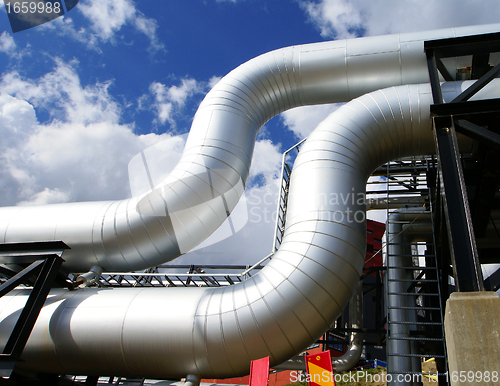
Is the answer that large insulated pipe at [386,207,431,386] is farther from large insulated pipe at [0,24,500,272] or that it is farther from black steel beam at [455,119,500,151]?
black steel beam at [455,119,500,151]

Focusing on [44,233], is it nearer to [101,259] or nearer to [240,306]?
[101,259]

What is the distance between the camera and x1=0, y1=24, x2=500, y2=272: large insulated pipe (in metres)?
7.93

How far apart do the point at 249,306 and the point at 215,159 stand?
11.6 ft

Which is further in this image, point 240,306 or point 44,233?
point 44,233

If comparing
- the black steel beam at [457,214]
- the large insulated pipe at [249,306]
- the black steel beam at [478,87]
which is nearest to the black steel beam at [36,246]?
the large insulated pipe at [249,306]

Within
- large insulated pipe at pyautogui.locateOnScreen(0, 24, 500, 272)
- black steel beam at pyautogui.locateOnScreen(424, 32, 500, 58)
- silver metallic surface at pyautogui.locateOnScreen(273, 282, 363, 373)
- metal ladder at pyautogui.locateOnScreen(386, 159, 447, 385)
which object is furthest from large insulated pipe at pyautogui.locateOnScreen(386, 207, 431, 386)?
black steel beam at pyautogui.locateOnScreen(424, 32, 500, 58)

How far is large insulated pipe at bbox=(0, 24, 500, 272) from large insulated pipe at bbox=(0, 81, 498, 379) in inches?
49.0

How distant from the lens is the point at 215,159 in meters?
8.36

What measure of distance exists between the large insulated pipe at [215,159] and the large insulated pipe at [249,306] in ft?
4.09

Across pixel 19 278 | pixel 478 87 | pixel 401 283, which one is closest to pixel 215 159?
pixel 19 278

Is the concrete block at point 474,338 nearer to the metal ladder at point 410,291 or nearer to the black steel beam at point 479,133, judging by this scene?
the black steel beam at point 479,133

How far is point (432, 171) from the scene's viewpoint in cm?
855

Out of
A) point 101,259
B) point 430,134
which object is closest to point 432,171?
Answer: point 430,134

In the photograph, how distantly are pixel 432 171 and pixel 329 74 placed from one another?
11.3ft
